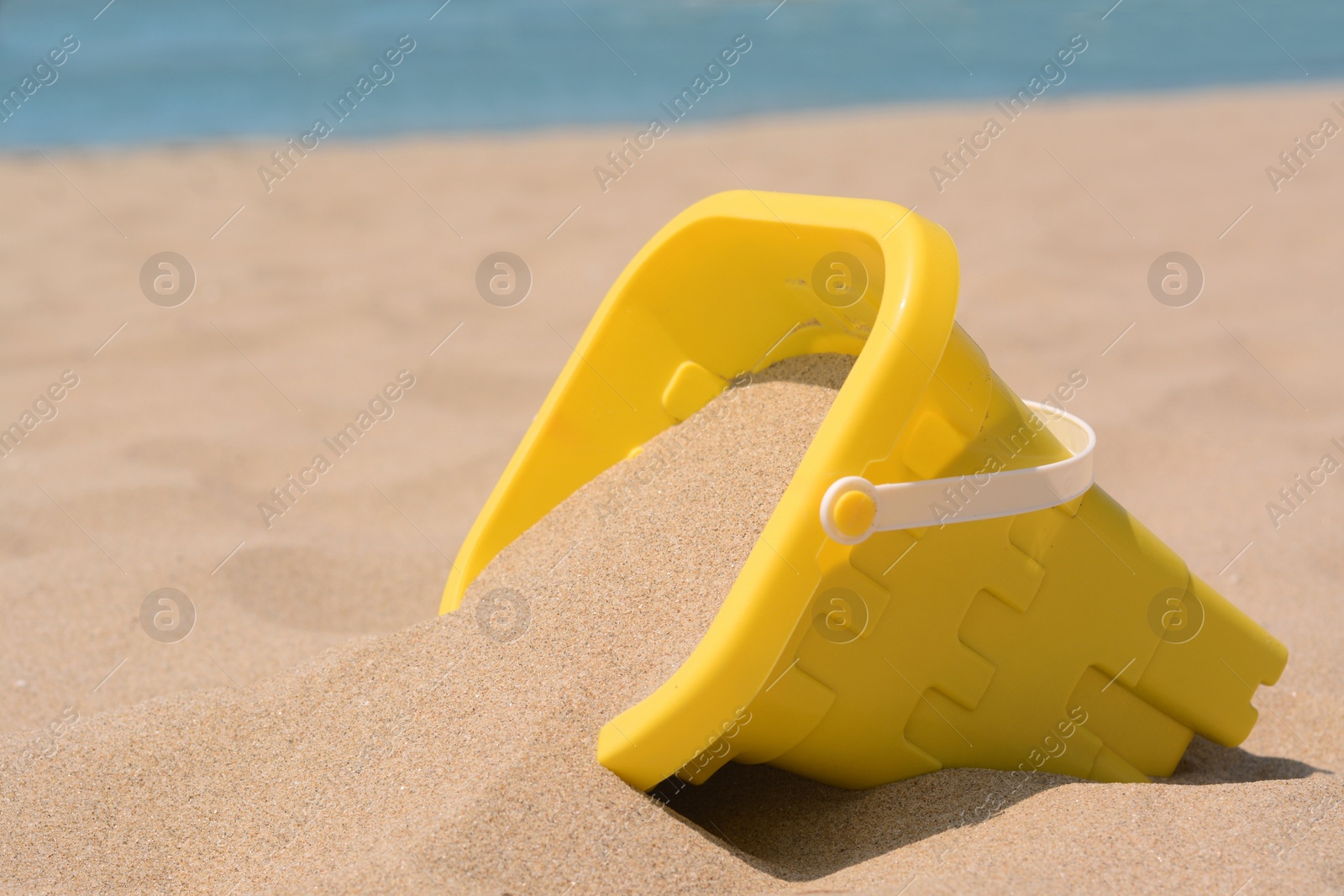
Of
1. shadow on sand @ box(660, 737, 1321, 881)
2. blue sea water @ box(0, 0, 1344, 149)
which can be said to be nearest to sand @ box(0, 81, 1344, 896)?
shadow on sand @ box(660, 737, 1321, 881)

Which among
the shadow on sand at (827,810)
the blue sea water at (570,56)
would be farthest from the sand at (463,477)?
the blue sea water at (570,56)

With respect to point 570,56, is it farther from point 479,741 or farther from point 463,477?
point 479,741

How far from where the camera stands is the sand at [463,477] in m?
1.21

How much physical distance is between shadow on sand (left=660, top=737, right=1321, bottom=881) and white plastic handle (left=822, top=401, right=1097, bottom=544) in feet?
1.02

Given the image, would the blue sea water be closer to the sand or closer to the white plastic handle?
the sand

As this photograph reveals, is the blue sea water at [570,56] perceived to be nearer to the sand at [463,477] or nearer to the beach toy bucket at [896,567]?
the sand at [463,477]

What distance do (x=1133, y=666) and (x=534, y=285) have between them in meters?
2.98

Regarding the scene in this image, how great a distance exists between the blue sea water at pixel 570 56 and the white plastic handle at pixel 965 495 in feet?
19.8

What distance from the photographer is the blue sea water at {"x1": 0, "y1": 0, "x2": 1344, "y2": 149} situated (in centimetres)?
735

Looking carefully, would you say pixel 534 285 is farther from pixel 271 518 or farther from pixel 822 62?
pixel 822 62

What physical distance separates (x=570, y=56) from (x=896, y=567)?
28.3ft

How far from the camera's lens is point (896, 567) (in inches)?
48.0

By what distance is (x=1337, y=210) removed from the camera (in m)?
4.11

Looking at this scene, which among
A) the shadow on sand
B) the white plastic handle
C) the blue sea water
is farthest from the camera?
the blue sea water
